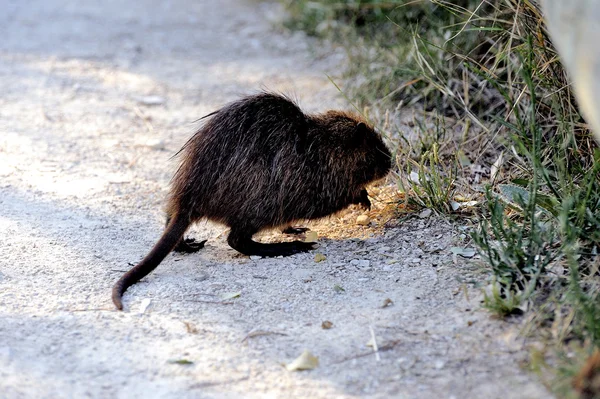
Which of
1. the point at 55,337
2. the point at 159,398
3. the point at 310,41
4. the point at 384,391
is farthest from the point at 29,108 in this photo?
the point at 384,391

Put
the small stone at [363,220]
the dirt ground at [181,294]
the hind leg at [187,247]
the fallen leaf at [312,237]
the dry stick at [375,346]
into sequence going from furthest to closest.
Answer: the small stone at [363,220] < the fallen leaf at [312,237] < the hind leg at [187,247] < the dry stick at [375,346] < the dirt ground at [181,294]

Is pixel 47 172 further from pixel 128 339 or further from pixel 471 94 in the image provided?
pixel 471 94

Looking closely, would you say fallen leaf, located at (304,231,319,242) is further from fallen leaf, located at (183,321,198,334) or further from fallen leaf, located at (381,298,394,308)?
fallen leaf, located at (183,321,198,334)

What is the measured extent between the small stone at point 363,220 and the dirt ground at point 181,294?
10cm

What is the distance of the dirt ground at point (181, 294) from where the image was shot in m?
2.82

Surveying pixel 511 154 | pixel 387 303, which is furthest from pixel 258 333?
pixel 511 154

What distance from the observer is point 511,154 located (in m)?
4.23

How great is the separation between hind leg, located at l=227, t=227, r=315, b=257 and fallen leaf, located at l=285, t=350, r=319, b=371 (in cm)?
107

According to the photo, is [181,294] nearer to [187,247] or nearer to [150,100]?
[187,247]

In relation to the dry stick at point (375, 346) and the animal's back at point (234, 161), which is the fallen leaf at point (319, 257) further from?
the dry stick at point (375, 346)

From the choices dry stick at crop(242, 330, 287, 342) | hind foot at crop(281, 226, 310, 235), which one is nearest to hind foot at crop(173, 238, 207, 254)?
hind foot at crop(281, 226, 310, 235)

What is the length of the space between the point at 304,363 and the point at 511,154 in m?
1.99

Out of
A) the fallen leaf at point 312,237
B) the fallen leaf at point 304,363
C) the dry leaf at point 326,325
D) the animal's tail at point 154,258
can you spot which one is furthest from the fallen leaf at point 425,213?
the fallen leaf at point 304,363

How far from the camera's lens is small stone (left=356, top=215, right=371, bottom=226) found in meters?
4.28
